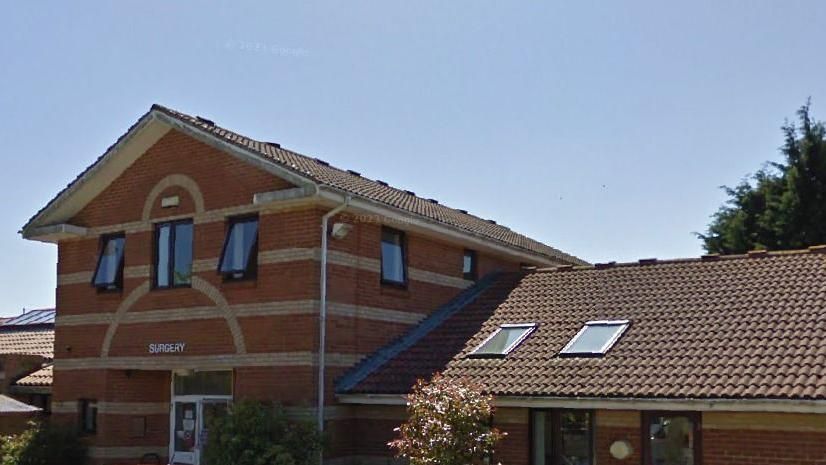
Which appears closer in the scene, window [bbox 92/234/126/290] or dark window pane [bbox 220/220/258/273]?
dark window pane [bbox 220/220/258/273]

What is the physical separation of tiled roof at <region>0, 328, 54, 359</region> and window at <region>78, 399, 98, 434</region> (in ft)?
22.0

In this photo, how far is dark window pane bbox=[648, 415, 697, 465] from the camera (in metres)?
14.8

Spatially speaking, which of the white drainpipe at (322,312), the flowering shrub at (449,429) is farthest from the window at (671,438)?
the white drainpipe at (322,312)

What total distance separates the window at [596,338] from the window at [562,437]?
1143 millimetres

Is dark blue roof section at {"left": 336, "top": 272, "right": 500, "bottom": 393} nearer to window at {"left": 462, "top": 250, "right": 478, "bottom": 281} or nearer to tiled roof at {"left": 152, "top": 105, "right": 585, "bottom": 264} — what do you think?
window at {"left": 462, "top": 250, "right": 478, "bottom": 281}

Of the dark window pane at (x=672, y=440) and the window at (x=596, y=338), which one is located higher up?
the window at (x=596, y=338)

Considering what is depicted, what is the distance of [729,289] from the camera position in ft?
58.4

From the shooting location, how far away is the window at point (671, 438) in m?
14.8

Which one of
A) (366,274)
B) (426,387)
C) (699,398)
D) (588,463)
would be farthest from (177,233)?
(699,398)

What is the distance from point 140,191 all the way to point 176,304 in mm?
2878

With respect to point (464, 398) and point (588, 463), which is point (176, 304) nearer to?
point (464, 398)

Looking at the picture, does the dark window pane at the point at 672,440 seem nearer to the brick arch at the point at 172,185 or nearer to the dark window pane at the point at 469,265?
the dark window pane at the point at 469,265

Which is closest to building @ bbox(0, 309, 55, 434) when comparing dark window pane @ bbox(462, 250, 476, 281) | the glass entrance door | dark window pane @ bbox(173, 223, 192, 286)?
the glass entrance door

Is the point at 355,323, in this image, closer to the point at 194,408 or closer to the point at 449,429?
the point at 194,408
